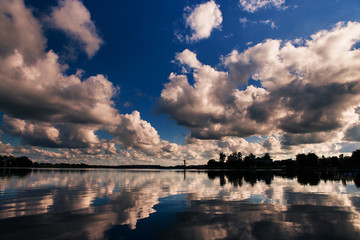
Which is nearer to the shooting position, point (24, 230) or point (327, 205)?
point (24, 230)

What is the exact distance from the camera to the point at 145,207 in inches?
746

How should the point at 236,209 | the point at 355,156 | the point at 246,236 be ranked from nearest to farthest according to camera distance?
the point at 246,236
the point at 236,209
the point at 355,156

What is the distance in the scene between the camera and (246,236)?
11453 millimetres

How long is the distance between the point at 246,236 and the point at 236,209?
699 centimetres

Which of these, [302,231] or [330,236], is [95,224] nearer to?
[302,231]

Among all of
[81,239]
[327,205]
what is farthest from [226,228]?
[327,205]

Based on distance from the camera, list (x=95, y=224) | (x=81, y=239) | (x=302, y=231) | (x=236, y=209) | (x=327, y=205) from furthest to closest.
Answer: (x=327, y=205)
(x=236, y=209)
(x=95, y=224)
(x=302, y=231)
(x=81, y=239)

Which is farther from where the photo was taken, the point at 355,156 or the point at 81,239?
the point at 355,156

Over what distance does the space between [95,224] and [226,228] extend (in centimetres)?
833

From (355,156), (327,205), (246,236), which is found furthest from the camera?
(355,156)

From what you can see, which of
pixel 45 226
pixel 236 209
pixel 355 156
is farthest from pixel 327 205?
pixel 355 156

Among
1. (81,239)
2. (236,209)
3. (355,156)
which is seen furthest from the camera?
(355,156)

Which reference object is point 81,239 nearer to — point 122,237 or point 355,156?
point 122,237

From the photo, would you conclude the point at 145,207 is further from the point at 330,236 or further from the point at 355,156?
the point at 355,156
